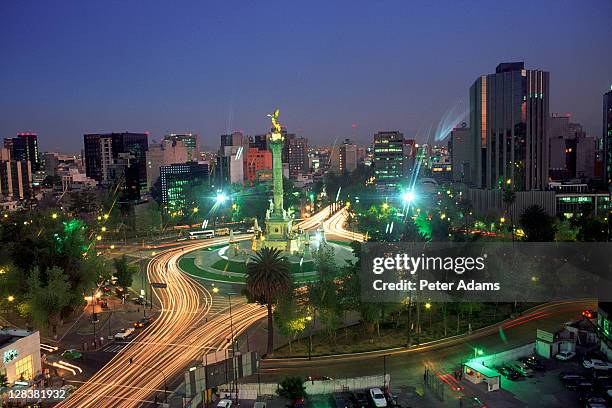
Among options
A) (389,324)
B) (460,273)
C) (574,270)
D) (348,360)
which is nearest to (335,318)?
(348,360)

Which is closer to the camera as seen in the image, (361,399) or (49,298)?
(361,399)

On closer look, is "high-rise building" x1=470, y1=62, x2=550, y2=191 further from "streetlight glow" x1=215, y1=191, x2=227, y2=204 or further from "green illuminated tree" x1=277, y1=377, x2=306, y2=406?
"green illuminated tree" x1=277, y1=377, x2=306, y2=406

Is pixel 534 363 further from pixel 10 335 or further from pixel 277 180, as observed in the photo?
pixel 277 180

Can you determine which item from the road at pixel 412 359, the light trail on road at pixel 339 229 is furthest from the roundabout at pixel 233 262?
the road at pixel 412 359

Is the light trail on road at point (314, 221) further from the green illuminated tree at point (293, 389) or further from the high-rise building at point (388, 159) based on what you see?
the high-rise building at point (388, 159)

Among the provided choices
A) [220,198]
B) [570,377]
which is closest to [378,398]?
[570,377]

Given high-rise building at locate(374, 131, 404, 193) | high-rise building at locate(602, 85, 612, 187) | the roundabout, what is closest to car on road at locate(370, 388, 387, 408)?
the roundabout
